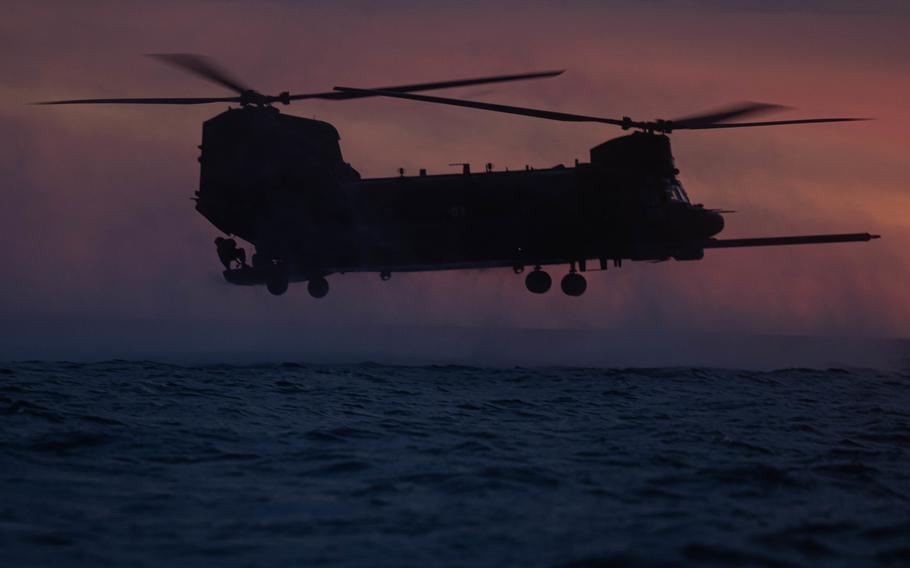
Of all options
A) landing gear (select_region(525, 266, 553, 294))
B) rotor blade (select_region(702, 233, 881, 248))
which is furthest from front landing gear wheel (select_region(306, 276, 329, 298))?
rotor blade (select_region(702, 233, 881, 248))

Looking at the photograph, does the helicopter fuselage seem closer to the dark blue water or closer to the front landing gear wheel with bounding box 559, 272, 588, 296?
the front landing gear wheel with bounding box 559, 272, 588, 296

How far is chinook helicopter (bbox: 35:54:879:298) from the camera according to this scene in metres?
32.9

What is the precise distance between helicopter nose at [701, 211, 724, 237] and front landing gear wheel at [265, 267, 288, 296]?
15.5m

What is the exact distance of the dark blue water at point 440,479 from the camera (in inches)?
504

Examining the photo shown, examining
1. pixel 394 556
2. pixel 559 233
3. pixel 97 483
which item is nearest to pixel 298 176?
pixel 559 233

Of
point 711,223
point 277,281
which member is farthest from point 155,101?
point 711,223

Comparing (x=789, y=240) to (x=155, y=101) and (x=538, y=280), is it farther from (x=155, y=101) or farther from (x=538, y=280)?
(x=155, y=101)

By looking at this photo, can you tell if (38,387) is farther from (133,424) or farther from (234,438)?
(234,438)

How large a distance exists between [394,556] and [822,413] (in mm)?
21588

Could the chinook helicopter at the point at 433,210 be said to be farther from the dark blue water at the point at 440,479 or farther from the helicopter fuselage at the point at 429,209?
the dark blue water at the point at 440,479

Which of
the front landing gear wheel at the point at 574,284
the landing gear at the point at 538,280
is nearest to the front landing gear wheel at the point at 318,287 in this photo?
the landing gear at the point at 538,280

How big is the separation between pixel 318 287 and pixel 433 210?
18.4ft

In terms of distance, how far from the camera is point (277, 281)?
3450 cm

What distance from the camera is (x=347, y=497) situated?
15570 mm
